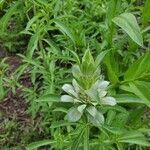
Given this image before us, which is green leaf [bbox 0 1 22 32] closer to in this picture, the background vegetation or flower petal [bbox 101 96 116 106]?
the background vegetation

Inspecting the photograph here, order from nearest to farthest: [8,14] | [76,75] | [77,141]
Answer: [76,75], [77,141], [8,14]

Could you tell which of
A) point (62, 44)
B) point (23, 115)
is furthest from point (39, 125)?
point (62, 44)

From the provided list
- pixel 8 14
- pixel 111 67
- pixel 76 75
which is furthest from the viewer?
pixel 111 67

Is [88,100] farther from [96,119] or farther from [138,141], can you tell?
[138,141]

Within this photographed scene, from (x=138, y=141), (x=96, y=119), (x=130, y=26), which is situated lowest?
(x=138, y=141)

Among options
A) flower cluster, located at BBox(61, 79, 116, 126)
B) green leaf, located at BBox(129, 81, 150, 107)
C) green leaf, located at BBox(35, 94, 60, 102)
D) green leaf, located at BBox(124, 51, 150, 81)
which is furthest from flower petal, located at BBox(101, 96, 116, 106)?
green leaf, located at BBox(124, 51, 150, 81)

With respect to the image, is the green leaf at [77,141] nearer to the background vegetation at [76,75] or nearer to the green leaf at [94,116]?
the background vegetation at [76,75]

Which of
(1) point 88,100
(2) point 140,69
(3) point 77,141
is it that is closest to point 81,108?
(1) point 88,100
